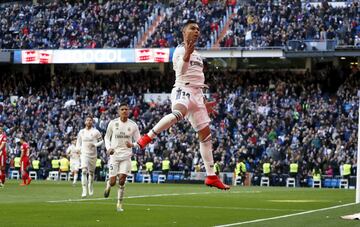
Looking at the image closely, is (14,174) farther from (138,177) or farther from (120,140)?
(120,140)

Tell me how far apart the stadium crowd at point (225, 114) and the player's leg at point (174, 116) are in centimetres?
3322

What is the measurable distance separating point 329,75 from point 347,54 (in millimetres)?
3598

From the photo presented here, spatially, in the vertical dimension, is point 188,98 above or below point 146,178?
above

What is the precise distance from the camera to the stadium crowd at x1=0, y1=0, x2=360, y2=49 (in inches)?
2024

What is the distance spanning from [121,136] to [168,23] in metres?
34.8

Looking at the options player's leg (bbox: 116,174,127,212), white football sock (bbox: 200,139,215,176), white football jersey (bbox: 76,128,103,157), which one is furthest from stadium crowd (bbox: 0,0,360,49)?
white football sock (bbox: 200,139,215,176)

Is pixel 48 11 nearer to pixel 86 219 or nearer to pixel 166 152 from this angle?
pixel 166 152

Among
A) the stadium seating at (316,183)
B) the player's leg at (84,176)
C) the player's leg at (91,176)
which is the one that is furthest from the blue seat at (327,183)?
the player's leg at (84,176)

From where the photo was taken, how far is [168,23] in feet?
182

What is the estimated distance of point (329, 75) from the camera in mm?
52875

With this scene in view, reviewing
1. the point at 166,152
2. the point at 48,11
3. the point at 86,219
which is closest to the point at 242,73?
the point at 166,152

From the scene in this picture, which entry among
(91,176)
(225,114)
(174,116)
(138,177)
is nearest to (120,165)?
(91,176)

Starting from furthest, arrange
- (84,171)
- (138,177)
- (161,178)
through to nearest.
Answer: (138,177)
(161,178)
(84,171)

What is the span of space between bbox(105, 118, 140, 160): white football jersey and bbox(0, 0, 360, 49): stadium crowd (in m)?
30.3
